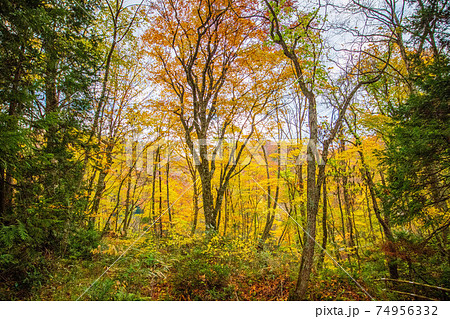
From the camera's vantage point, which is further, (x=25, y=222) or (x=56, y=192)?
(x=56, y=192)

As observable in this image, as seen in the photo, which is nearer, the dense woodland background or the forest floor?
the dense woodland background

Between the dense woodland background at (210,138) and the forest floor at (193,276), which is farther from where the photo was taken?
the forest floor at (193,276)

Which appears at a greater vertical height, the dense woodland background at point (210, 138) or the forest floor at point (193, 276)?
the dense woodland background at point (210, 138)

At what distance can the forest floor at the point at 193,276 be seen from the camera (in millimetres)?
4172

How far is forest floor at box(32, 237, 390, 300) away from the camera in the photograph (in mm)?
4172

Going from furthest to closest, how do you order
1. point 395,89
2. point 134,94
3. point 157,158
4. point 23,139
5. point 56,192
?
point 157,158 → point 134,94 → point 395,89 → point 56,192 → point 23,139

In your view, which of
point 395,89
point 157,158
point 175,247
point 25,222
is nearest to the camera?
point 25,222

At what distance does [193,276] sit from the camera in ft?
16.3

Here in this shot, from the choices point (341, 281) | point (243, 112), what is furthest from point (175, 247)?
point (243, 112)

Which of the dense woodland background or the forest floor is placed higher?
the dense woodland background

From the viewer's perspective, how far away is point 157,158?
41.0ft

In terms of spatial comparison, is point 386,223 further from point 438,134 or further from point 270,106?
point 270,106

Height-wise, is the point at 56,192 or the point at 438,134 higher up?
the point at 438,134

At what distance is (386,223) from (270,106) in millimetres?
6069
